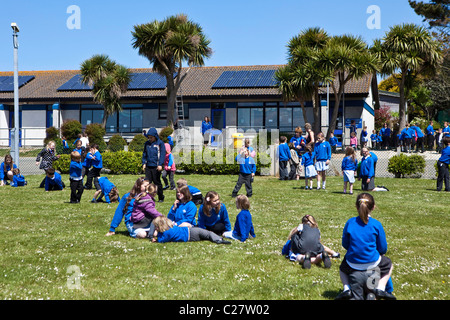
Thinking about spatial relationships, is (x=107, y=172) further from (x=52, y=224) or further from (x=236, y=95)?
(x=236, y=95)

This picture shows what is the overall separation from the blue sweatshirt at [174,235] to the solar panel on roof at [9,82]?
38.2 metres

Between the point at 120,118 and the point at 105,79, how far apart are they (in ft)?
16.7

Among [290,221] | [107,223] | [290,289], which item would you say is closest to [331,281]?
[290,289]

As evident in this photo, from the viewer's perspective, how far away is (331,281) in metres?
6.28

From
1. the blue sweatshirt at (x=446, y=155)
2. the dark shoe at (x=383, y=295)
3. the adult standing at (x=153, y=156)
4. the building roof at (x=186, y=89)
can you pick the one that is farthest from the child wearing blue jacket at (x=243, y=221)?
the building roof at (x=186, y=89)

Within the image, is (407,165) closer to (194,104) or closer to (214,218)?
(214,218)

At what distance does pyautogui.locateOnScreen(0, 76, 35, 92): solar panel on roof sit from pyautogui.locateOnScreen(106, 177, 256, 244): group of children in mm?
37306

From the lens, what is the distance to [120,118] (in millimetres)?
40781

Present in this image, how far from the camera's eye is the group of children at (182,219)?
8578 millimetres

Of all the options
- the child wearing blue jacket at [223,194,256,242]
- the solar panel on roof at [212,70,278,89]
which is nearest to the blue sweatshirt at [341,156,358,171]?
the child wearing blue jacket at [223,194,256,242]

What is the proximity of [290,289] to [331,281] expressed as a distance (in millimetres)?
693

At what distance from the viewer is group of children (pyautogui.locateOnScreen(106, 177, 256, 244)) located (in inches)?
338

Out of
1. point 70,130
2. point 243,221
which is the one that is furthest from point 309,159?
point 70,130

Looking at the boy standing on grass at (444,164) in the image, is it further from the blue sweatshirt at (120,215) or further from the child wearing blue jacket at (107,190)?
the blue sweatshirt at (120,215)
